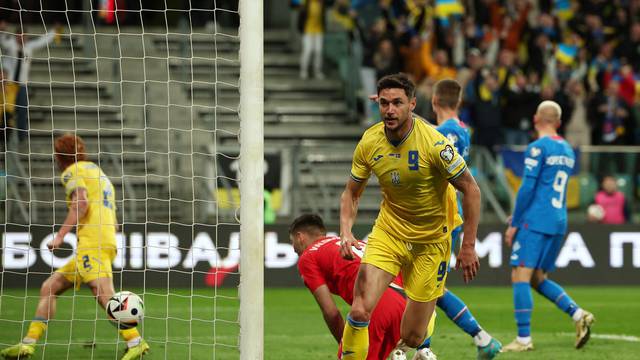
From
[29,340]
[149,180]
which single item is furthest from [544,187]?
[149,180]

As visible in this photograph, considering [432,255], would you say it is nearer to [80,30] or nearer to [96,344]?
[96,344]

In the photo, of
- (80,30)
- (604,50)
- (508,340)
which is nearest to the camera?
(508,340)

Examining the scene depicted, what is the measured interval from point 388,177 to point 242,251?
1073 millimetres

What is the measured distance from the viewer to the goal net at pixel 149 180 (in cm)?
751

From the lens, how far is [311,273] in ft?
24.8

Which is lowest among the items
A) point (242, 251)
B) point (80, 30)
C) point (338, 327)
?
point (338, 327)

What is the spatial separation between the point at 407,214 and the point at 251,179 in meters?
1.08

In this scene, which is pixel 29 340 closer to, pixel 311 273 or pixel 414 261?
pixel 311 273

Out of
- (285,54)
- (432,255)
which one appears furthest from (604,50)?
(432,255)

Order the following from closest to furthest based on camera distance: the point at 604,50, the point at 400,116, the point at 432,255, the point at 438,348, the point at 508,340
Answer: the point at 400,116 → the point at 432,255 → the point at 438,348 → the point at 508,340 → the point at 604,50

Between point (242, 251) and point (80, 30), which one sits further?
point (80, 30)

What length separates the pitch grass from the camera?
32.3 ft

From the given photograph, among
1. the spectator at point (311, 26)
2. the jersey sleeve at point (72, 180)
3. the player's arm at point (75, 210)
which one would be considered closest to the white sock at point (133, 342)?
the player's arm at point (75, 210)

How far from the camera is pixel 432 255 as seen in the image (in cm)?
777
